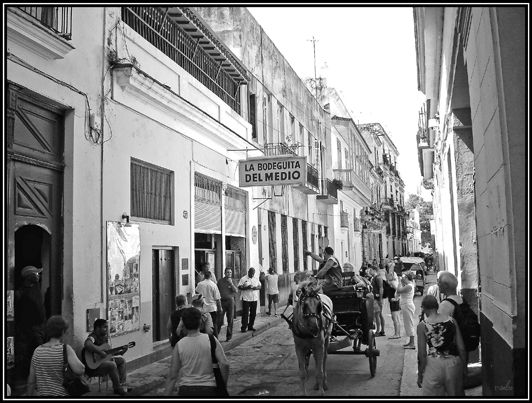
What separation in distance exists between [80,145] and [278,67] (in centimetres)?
1426

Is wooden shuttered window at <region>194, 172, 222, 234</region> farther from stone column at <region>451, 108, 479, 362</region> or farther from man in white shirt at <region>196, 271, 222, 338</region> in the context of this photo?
stone column at <region>451, 108, 479, 362</region>

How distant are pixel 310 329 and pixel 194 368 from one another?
281 cm

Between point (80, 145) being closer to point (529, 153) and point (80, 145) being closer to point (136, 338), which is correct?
point (136, 338)

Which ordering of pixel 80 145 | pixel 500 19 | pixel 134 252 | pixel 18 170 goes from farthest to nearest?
pixel 134 252 < pixel 80 145 < pixel 18 170 < pixel 500 19

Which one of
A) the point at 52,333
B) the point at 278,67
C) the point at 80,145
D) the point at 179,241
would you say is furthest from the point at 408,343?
the point at 278,67

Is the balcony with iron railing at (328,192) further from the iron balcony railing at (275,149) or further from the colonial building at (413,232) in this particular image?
the colonial building at (413,232)

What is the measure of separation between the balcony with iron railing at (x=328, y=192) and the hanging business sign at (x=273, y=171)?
40.1 feet

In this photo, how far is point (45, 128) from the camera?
317 inches

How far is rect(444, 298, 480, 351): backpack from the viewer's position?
17.7ft

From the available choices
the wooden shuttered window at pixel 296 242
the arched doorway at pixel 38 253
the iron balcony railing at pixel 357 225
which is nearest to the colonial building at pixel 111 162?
the arched doorway at pixel 38 253

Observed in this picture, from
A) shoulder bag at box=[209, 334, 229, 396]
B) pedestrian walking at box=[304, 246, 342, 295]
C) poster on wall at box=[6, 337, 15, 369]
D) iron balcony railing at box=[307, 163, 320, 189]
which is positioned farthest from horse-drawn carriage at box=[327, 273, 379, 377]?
iron balcony railing at box=[307, 163, 320, 189]

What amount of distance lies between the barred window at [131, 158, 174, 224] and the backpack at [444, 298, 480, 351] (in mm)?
6411

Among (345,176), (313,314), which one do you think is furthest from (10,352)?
(345,176)

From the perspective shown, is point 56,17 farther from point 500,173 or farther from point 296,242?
point 296,242
